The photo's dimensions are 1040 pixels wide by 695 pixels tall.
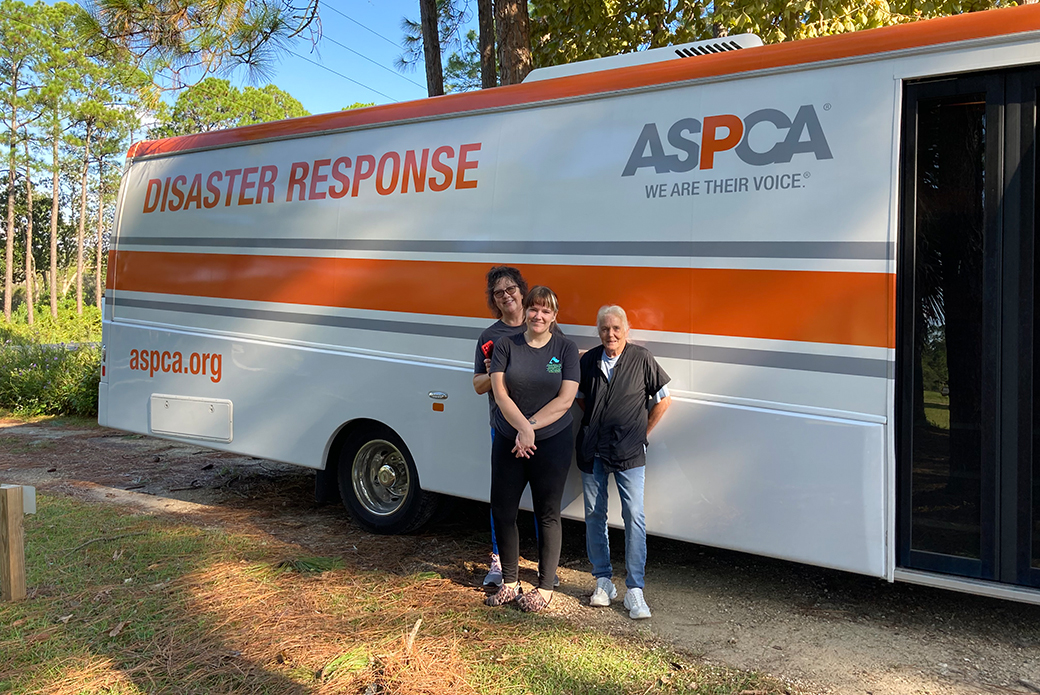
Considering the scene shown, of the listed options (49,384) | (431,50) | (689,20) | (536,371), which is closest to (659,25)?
(689,20)

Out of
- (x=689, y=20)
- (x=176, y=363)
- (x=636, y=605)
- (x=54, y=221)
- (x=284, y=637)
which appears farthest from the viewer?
(x=54, y=221)

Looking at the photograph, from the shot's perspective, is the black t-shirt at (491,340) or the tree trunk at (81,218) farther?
the tree trunk at (81,218)

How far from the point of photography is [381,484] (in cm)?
604

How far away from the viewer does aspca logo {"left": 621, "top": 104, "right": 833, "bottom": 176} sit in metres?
4.15

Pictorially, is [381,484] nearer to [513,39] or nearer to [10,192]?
[513,39]

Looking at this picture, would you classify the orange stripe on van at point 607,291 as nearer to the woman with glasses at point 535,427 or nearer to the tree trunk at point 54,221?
the woman with glasses at point 535,427

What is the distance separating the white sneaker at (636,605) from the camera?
4391mm

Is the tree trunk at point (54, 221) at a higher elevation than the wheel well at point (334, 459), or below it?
higher

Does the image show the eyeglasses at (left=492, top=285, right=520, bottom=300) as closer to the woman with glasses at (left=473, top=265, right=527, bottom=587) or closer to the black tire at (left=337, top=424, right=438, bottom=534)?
the woman with glasses at (left=473, top=265, right=527, bottom=587)

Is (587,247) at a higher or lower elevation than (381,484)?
higher

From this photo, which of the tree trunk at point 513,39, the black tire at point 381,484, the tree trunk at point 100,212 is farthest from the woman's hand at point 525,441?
the tree trunk at point 100,212

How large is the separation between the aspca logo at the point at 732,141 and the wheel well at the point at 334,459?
104 inches

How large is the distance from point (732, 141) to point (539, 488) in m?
2.14

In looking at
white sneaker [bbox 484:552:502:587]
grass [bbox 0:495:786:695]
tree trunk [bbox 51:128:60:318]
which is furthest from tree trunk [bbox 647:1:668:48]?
tree trunk [bbox 51:128:60:318]
